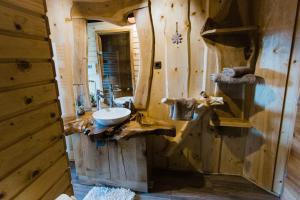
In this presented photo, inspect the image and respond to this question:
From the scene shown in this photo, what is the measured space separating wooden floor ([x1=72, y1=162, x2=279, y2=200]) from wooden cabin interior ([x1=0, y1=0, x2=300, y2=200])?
13 millimetres

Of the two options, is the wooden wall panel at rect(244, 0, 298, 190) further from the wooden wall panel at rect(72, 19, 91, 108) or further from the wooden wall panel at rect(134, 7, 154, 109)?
the wooden wall panel at rect(72, 19, 91, 108)

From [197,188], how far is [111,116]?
4.32 feet

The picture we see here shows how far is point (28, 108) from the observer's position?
105 centimetres

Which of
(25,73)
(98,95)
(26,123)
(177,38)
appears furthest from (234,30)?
(26,123)

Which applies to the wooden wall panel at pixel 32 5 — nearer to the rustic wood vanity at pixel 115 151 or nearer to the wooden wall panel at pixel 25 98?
the wooden wall panel at pixel 25 98

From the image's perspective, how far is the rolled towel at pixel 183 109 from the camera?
5.75ft

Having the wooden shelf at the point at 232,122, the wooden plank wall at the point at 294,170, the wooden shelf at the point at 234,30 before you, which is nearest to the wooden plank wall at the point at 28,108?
the wooden shelf at the point at 234,30

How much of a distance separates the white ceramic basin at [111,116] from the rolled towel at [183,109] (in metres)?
0.56

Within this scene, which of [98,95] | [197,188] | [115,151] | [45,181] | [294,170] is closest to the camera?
[45,181]

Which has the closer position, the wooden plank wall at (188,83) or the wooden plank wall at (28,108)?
the wooden plank wall at (28,108)

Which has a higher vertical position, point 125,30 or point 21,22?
point 125,30

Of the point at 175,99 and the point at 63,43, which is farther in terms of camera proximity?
the point at 63,43

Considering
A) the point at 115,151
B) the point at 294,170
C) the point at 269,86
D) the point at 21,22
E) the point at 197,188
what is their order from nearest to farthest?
the point at 21,22 → the point at 294,170 → the point at 269,86 → the point at 115,151 → the point at 197,188

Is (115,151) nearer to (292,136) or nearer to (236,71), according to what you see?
(236,71)
